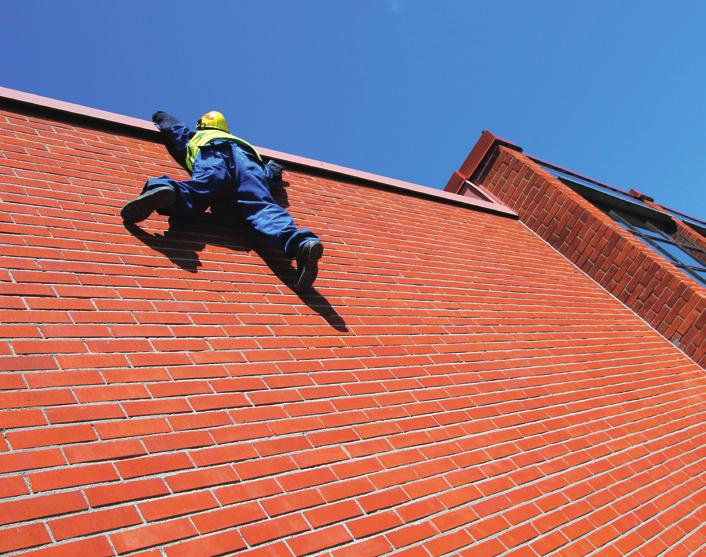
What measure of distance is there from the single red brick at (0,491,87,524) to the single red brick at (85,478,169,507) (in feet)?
0.13

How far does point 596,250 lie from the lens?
21.0 feet

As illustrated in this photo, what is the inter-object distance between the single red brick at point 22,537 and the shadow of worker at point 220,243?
1.64 m

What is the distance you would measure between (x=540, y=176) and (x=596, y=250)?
127 cm

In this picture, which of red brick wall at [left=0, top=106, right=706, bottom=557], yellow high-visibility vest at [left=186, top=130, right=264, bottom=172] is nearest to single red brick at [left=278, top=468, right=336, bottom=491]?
red brick wall at [left=0, top=106, right=706, bottom=557]

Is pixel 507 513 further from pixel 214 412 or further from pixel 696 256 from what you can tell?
pixel 696 256

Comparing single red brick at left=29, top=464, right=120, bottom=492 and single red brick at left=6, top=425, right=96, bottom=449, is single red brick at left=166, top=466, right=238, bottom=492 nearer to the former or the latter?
single red brick at left=29, top=464, right=120, bottom=492

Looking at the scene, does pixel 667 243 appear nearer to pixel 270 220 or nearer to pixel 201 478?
pixel 270 220

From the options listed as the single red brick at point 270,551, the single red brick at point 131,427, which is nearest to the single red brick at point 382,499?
the single red brick at point 270,551

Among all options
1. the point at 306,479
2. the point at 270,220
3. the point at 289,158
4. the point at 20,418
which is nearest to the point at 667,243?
the point at 289,158

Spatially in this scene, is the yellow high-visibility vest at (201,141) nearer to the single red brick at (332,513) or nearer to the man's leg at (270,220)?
the man's leg at (270,220)

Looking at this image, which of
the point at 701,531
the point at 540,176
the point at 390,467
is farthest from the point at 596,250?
the point at 390,467

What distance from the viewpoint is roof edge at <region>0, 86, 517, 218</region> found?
386cm

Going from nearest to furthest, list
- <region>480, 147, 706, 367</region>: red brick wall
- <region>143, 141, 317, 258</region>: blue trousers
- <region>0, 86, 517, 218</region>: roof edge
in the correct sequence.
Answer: <region>143, 141, 317, 258</region>: blue trousers < <region>0, 86, 517, 218</region>: roof edge < <region>480, 147, 706, 367</region>: red brick wall

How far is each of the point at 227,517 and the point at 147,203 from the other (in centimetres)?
178
